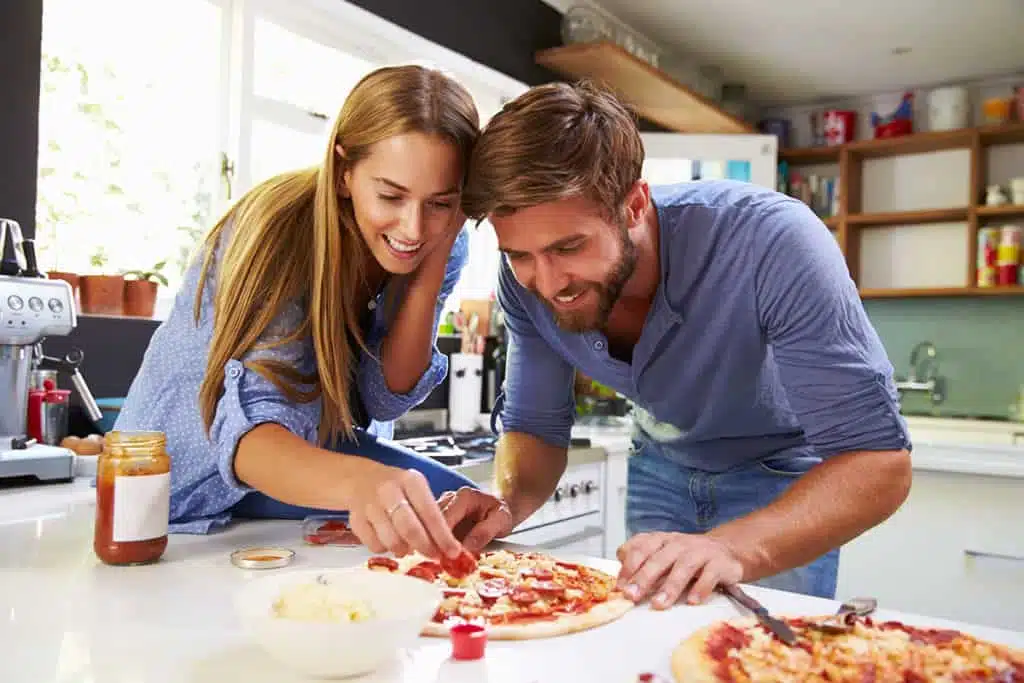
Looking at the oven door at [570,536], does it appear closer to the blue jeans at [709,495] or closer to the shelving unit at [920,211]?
the blue jeans at [709,495]

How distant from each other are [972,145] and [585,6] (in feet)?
7.80

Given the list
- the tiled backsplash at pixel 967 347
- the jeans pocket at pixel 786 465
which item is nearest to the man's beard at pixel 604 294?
the jeans pocket at pixel 786 465

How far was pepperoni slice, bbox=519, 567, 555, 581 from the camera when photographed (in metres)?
1.10

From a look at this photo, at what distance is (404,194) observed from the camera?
1312mm

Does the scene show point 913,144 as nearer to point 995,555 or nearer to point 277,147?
point 995,555

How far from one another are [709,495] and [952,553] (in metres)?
1.94

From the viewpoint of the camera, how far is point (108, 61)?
2430mm

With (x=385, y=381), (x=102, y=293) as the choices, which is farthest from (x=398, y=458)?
(x=102, y=293)

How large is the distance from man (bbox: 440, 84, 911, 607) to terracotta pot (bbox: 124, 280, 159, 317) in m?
1.12

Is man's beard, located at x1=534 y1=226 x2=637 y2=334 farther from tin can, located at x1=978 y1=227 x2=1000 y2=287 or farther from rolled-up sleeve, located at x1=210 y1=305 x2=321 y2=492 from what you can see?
tin can, located at x1=978 y1=227 x2=1000 y2=287

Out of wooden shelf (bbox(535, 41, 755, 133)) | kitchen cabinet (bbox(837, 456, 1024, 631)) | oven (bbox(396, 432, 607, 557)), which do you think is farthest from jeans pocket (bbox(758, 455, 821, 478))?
wooden shelf (bbox(535, 41, 755, 133))

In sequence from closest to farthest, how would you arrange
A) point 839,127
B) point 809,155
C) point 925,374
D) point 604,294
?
point 604,294 < point 925,374 < point 839,127 < point 809,155

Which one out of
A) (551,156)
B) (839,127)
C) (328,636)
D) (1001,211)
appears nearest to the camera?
(328,636)

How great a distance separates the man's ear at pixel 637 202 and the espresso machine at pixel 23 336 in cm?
114
